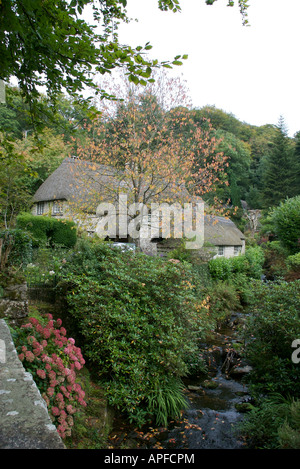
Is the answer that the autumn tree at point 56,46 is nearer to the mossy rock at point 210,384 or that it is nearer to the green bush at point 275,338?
the green bush at point 275,338

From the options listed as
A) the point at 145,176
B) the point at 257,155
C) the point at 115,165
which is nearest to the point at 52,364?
the point at 145,176

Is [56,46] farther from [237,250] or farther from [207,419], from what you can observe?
[237,250]

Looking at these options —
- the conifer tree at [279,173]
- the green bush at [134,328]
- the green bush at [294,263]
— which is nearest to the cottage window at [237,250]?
the green bush at [294,263]

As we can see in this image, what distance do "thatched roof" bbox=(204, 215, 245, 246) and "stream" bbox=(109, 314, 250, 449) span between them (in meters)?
10.7

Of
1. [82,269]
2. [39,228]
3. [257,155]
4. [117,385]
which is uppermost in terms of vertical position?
[257,155]


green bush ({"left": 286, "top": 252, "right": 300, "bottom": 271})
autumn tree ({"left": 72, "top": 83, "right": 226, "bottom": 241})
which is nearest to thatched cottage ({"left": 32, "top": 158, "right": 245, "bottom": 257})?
autumn tree ({"left": 72, "top": 83, "right": 226, "bottom": 241})

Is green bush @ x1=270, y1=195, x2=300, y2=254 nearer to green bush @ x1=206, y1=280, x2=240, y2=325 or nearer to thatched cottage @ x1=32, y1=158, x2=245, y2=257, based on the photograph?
thatched cottage @ x1=32, y1=158, x2=245, y2=257

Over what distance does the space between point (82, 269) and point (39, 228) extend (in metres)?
10.3

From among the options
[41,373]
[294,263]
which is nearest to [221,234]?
[294,263]

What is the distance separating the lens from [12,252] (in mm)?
7328

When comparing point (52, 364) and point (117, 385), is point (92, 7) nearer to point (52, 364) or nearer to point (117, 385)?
point (52, 364)

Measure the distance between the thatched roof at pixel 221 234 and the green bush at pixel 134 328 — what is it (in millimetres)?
11902

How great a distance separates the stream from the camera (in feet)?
15.6

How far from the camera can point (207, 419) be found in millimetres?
5559
